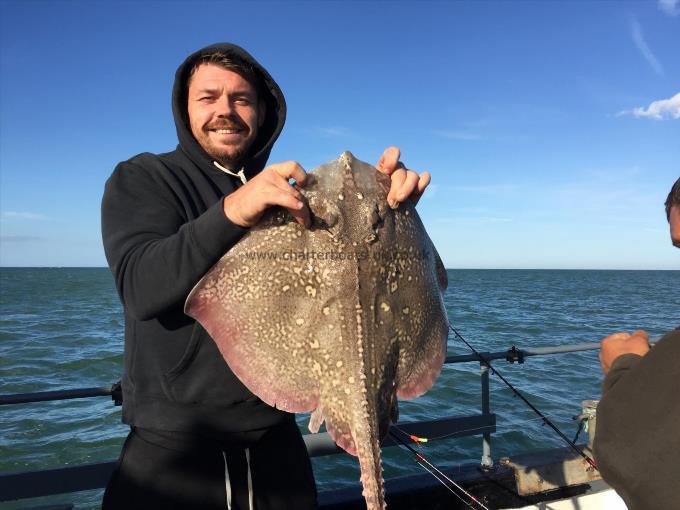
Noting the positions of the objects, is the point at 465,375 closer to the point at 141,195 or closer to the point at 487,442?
the point at 487,442

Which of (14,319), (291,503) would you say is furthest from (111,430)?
(14,319)

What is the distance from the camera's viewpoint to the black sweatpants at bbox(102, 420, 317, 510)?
2.30 meters

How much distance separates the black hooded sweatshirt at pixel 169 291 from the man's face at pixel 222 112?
0.19 m

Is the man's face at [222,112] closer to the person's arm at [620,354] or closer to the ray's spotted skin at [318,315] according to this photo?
the ray's spotted skin at [318,315]

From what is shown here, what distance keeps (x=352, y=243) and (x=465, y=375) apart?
1378 cm

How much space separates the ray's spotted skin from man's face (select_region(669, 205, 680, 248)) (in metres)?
2.18

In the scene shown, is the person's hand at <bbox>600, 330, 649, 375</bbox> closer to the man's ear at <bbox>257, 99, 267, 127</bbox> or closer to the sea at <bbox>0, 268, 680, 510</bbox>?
the man's ear at <bbox>257, 99, 267, 127</bbox>

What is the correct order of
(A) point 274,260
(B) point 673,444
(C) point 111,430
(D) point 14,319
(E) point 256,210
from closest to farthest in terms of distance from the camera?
(E) point 256,210
(A) point 274,260
(B) point 673,444
(C) point 111,430
(D) point 14,319

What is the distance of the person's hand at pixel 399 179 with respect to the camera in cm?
221

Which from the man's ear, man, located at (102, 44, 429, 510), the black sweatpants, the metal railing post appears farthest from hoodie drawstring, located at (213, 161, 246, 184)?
the metal railing post

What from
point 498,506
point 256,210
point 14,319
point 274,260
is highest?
point 256,210

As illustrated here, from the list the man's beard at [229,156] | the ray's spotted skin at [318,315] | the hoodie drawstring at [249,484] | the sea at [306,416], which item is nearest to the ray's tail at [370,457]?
the ray's spotted skin at [318,315]

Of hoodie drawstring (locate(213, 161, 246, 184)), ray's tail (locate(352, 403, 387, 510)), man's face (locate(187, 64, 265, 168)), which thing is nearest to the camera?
ray's tail (locate(352, 403, 387, 510))

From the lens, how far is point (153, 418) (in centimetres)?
A: 228
